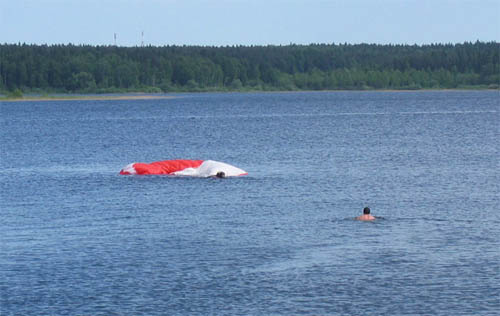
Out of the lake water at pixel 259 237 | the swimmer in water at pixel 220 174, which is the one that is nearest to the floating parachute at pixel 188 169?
the swimmer in water at pixel 220 174

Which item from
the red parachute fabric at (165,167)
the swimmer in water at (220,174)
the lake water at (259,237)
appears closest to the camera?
the lake water at (259,237)

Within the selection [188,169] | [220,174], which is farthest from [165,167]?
[220,174]

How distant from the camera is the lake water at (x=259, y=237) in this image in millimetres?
35156

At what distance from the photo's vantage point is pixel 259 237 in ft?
154

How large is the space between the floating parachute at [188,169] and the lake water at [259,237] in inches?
63.2

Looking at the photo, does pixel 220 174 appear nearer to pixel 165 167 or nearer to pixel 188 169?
pixel 188 169

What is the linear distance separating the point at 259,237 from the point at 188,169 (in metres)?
27.0

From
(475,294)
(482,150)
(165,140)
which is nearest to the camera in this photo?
(475,294)

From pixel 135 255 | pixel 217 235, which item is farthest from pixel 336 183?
pixel 135 255

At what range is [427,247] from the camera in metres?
43.6

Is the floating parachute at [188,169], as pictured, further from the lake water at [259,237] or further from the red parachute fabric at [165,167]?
the lake water at [259,237]

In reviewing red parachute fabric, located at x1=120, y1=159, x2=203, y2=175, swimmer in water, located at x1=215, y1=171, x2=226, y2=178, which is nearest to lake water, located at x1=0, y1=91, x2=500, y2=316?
swimmer in water, located at x1=215, y1=171, x2=226, y2=178

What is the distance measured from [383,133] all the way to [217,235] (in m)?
91.3

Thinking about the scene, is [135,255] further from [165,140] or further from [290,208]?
[165,140]
